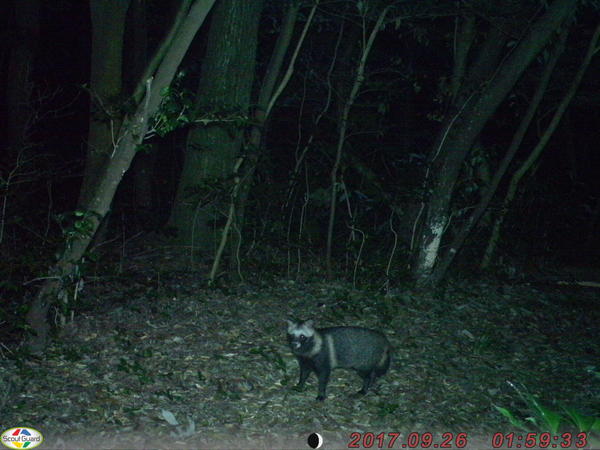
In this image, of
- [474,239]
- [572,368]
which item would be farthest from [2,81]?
[572,368]

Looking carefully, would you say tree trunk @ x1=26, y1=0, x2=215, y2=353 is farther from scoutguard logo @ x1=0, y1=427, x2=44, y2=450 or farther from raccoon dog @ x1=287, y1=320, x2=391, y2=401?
raccoon dog @ x1=287, y1=320, x2=391, y2=401

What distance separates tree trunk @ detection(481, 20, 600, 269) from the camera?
10.8 metres

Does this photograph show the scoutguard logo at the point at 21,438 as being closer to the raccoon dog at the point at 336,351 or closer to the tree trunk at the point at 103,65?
the raccoon dog at the point at 336,351

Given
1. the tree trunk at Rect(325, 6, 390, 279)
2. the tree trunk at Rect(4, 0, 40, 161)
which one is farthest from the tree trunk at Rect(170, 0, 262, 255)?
the tree trunk at Rect(4, 0, 40, 161)

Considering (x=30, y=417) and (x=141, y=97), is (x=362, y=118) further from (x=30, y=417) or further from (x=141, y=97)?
(x=30, y=417)

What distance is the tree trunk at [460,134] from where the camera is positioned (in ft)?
32.8

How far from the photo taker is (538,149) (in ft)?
36.8

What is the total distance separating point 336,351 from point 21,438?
310 centimetres

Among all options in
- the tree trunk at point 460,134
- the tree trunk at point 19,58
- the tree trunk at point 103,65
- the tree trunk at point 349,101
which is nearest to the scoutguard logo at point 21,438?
the tree trunk at point 103,65

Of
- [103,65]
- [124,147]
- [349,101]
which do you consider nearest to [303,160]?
[349,101]

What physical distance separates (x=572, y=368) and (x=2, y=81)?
2040 centimetres

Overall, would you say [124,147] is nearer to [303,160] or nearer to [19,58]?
[303,160]

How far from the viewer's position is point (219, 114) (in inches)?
305

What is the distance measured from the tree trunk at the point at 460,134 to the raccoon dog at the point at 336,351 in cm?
376
